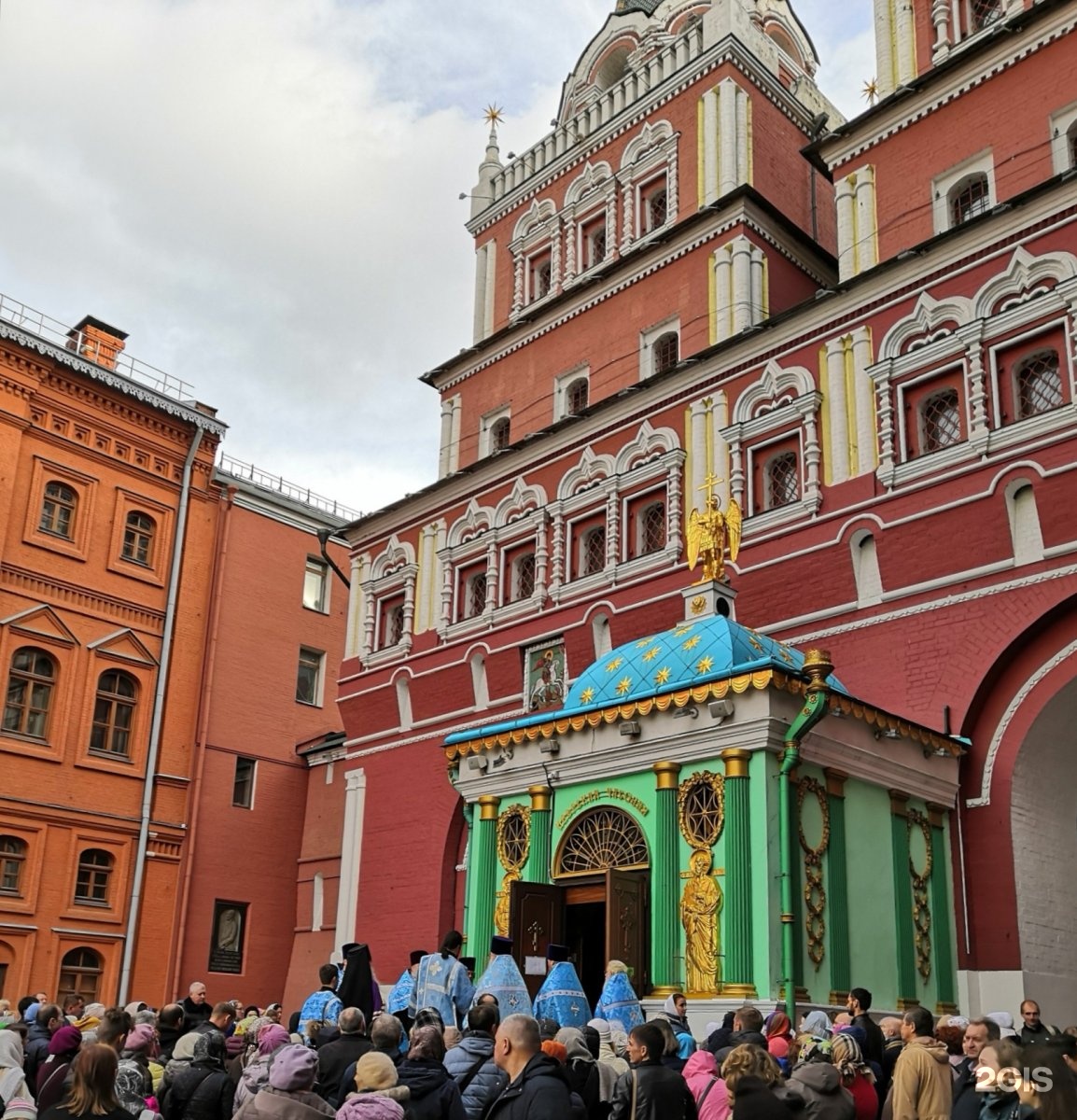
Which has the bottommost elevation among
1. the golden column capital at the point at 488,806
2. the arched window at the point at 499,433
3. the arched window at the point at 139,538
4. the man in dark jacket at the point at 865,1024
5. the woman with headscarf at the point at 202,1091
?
the woman with headscarf at the point at 202,1091

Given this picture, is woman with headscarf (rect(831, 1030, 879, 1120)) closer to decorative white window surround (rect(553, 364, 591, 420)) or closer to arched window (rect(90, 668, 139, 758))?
decorative white window surround (rect(553, 364, 591, 420))

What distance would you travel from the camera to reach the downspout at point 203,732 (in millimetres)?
26656

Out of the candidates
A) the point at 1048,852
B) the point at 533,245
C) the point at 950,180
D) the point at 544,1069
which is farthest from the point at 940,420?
the point at 544,1069

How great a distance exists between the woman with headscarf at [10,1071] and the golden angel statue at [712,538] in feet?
32.8

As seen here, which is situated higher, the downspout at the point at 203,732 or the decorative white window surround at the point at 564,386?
the decorative white window surround at the point at 564,386

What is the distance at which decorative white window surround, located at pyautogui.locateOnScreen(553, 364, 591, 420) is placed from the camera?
23.3 m

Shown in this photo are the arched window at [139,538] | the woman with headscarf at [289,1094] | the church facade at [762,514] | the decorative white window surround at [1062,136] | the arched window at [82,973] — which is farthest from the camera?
the arched window at [139,538]

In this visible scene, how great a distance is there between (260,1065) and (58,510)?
21304 millimetres

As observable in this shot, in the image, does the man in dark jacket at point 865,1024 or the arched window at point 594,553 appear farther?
the arched window at point 594,553

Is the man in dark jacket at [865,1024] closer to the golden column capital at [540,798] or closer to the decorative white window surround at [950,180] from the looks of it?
the golden column capital at [540,798]

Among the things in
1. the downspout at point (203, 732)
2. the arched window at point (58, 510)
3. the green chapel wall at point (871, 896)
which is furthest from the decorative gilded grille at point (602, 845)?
the arched window at point (58, 510)

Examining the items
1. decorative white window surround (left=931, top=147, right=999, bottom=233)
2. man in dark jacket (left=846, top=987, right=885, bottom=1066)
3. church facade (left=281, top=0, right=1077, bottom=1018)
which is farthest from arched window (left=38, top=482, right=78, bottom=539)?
man in dark jacket (left=846, top=987, right=885, bottom=1066)

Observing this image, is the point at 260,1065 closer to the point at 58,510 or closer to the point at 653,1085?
the point at 653,1085

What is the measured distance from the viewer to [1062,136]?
56.0 ft
